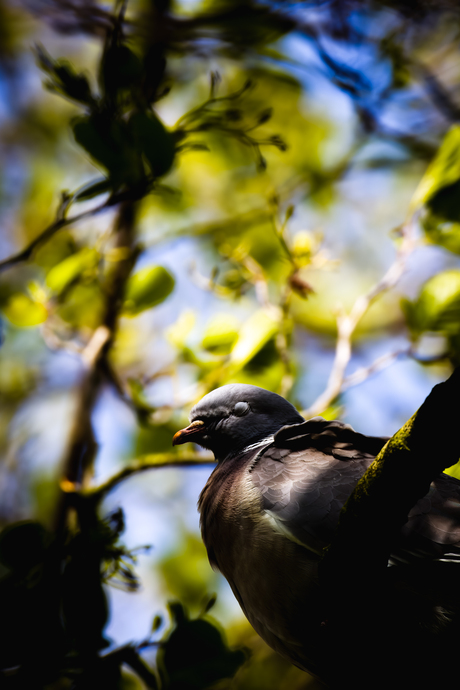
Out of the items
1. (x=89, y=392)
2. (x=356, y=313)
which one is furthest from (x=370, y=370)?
(x=89, y=392)

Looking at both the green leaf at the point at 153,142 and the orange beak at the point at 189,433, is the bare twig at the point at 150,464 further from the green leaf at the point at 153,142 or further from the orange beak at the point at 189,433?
the green leaf at the point at 153,142

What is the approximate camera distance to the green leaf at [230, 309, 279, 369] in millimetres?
3268

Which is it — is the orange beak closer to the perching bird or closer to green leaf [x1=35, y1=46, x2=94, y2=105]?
the perching bird

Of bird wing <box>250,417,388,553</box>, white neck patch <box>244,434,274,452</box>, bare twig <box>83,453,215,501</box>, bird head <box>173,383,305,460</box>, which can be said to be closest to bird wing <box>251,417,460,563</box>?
bird wing <box>250,417,388,553</box>

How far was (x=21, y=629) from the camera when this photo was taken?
197cm

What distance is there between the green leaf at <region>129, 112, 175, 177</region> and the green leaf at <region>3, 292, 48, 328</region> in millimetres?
1355

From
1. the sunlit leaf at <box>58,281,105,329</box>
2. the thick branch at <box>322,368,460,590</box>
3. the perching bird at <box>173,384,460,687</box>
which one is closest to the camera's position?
the thick branch at <box>322,368,460,590</box>

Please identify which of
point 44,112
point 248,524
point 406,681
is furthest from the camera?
point 44,112

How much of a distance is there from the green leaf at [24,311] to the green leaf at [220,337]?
1.00 meters

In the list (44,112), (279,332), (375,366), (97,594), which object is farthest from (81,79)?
(44,112)

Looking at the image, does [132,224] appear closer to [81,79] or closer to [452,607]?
[81,79]

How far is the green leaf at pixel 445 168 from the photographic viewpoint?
3078mm

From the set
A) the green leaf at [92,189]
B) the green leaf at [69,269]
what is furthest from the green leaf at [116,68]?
the green leaf at [69,269]

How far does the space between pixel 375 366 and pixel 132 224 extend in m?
2.02
